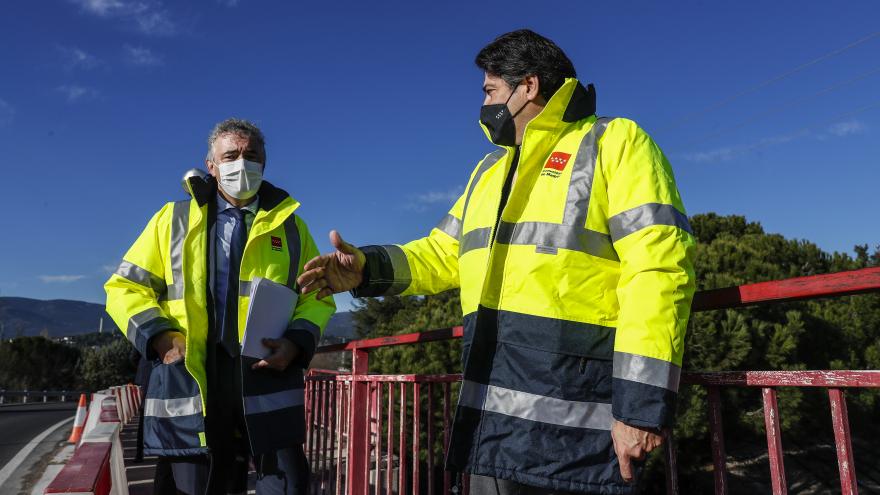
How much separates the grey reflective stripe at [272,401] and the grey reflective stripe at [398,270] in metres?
0.88

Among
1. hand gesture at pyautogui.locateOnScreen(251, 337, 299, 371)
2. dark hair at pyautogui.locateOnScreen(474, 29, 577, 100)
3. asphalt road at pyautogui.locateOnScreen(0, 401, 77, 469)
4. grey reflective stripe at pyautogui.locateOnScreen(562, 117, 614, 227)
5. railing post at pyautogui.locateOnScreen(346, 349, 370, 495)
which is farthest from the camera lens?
asphalt road at pyautogui.locateOnScreen(0, 401, 77, 469)

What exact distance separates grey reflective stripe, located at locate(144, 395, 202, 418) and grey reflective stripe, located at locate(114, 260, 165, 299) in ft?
1.69

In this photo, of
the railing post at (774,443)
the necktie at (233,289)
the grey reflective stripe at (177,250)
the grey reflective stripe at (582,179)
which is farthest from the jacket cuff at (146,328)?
the railing post at (774,443)

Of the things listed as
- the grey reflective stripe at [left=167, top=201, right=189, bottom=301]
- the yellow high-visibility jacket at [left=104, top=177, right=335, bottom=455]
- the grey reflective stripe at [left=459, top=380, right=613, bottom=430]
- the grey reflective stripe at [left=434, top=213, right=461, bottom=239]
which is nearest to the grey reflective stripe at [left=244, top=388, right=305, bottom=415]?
the yellow high-visibility jacket at [left=104, top=177, right=335, bottom=455]

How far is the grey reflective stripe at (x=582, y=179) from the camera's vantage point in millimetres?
1816

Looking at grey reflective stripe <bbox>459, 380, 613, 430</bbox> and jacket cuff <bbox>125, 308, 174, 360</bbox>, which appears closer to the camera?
grey reflective stripe <bbox>459, 380, 613, 430</bbox>

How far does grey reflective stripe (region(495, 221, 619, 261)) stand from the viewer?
1.79 meters

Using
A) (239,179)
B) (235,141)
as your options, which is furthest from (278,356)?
(235,141)

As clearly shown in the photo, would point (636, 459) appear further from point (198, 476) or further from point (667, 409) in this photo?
point (198, 476)

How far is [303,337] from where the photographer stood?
2994 mm

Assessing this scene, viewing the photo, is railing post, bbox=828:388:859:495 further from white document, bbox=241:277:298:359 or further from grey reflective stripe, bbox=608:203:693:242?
white document, bbox=241:277:298:359

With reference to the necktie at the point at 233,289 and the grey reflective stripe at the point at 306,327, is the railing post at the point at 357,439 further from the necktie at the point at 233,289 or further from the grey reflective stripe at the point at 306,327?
the necktie at the point at 233,289

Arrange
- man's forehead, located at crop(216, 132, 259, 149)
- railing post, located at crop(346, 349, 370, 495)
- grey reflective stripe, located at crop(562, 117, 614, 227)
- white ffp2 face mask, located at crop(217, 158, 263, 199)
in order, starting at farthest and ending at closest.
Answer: railing post, located at crop(346, 349, 370, 495), man's forehead, located at crop(216, 132, 259, 149), white ffp2 face mask, located at crop(217, 158, 263, 199), grey reflective stripe, located at crop(562, 117, 614, 227)

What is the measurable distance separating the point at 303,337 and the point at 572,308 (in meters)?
1.61
